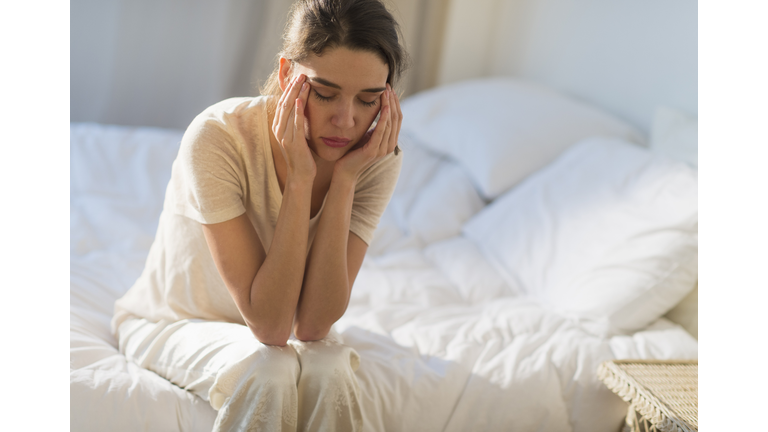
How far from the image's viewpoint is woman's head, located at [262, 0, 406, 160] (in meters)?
0.92

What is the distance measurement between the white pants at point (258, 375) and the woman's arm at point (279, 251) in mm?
53

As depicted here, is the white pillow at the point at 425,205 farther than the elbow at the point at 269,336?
Yes

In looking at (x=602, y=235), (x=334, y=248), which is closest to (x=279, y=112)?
(x=334, y=248)

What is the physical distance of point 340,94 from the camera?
95cm

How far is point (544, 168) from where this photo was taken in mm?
1873

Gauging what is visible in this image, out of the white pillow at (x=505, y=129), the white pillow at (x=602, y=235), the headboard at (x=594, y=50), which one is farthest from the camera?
the white pillow at (x=505, y=129)

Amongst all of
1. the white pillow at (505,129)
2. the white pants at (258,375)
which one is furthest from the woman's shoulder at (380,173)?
the white pillow at (505,129)

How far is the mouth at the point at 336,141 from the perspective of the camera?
1013 mm

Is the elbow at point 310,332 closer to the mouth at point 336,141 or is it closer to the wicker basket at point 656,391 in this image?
the mouth at point 336,141

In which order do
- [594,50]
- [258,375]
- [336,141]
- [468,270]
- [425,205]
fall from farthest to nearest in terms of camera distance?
[594,50]
[425,205]
[468,270]
[336,141]
[258,375]

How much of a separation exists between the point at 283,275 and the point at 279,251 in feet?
0.13

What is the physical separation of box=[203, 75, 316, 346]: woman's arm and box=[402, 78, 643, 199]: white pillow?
1.03 meters

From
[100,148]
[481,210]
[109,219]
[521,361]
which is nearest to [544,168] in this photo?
[481,210]

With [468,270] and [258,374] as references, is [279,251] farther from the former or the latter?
[468,270]
